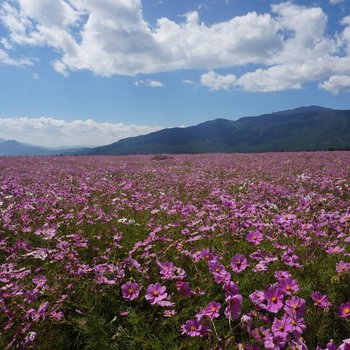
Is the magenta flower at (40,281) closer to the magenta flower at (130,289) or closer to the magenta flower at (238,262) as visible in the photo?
the magenta flower at (130,289)

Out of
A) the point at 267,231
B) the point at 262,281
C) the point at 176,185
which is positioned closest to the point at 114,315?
the point at 262,281

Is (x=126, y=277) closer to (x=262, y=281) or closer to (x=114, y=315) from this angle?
(x=114, y=315)

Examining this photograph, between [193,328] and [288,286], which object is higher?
[288,286]

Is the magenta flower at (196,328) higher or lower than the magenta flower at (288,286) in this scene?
lower

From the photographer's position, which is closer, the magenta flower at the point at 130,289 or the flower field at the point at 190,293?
the flower field at the point at 190,293

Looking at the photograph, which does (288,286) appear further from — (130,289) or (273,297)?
(130,289)

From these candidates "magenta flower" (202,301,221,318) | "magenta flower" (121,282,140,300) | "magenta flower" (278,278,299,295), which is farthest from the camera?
"magenta flower" (121,282,140,300)

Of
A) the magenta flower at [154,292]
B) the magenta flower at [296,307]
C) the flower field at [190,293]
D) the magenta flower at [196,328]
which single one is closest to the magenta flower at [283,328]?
the flower field at [190,293]

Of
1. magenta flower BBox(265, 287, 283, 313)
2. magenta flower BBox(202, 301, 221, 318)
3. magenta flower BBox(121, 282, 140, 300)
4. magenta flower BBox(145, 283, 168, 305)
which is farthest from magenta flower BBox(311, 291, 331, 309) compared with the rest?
magenta flower BBox(121, 282, 140, 300)

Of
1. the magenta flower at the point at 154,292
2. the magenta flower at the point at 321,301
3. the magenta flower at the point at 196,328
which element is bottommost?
the magenta flower at the point at 196,328

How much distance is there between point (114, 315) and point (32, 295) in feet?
3.00

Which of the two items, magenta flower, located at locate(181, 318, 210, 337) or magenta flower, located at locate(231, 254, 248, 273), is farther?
magenta flower, located at locate(231, 254, 248, 273)

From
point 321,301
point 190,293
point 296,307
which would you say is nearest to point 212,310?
point 190,293

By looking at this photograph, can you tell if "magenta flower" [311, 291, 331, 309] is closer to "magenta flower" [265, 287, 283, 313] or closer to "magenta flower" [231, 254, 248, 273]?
"magenta flower" [265, 287, 283, 313]
